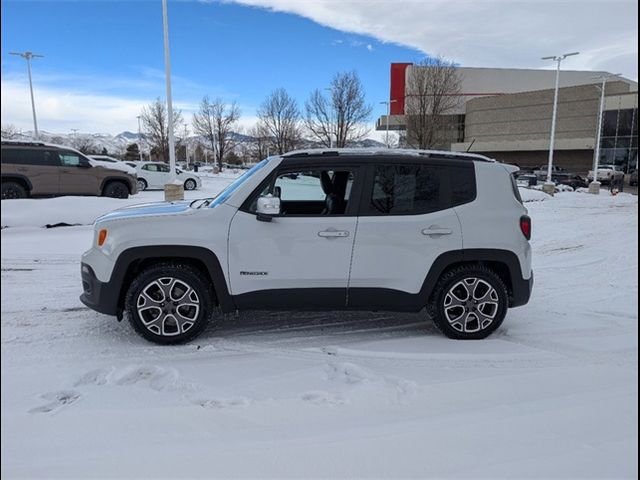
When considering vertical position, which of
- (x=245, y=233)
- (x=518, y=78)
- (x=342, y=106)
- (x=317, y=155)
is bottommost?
(x=245, y=233)

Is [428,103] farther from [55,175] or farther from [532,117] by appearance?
[532,117]

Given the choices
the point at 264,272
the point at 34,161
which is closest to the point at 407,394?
the point at 264,272

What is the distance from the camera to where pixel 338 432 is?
2.79 m

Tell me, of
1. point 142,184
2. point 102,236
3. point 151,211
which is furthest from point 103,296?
point 142,184

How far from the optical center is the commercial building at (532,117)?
5016 cm

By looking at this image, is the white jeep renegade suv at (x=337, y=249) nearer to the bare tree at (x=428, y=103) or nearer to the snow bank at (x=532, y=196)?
the snow bank at (x=532, y=196)

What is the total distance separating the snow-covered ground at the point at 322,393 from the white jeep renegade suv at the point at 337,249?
0.36 meters

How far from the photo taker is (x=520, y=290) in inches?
172

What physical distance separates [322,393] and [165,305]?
1.66m

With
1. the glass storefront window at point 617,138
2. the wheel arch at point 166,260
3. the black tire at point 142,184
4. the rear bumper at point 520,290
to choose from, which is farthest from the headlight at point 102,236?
the glass storefront window at point 617,138

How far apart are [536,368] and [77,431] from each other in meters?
3.35

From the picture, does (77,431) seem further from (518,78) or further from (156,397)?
(518,78)

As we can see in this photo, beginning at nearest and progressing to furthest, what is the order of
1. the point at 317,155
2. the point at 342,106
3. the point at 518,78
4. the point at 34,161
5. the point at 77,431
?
the point at 77,431 → the point at 317,155 → the point at 34,161 → the point at 342,106 → the point at 518,78

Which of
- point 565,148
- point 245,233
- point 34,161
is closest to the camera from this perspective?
point 245,233
